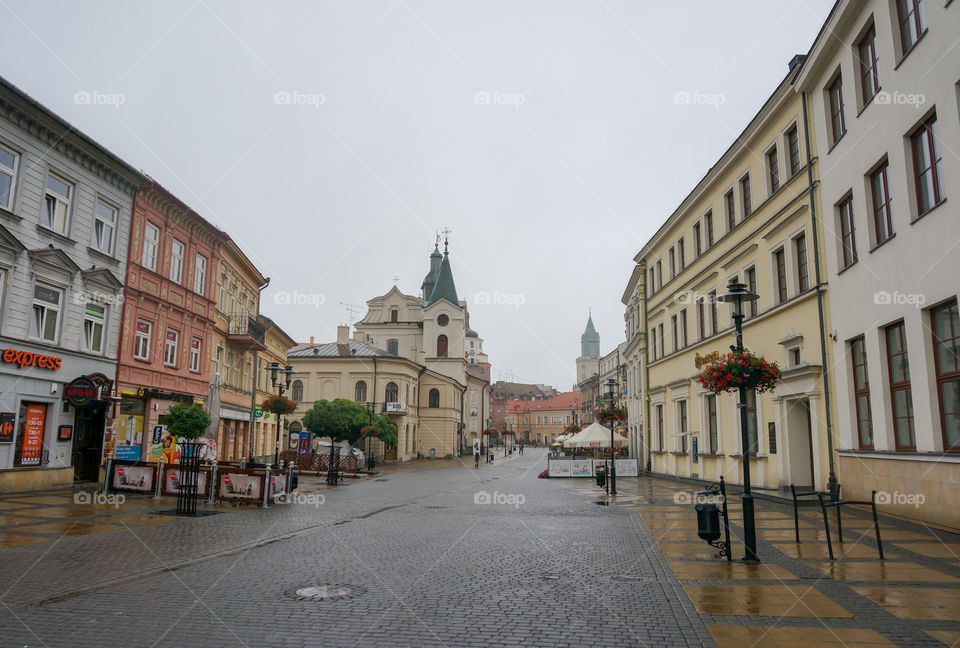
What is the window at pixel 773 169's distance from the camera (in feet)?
70.4

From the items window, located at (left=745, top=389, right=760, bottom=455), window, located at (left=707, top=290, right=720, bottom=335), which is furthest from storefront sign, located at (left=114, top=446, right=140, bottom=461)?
window, located at (left=707, top=290, right=720, bottom=335)

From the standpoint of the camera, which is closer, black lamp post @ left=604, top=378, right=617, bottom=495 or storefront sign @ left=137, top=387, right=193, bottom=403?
black lamp post @ left=604, top=378, right=617, bottom=495

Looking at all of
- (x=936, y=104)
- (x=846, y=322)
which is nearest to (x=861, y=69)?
(x=936, y=104)

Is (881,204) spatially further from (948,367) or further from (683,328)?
(683,328)

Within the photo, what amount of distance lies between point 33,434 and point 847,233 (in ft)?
74.1

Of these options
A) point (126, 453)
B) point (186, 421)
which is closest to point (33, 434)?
point (126, 453)

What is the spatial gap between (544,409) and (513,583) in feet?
512

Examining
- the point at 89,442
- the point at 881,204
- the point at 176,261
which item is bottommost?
the point at 89,442

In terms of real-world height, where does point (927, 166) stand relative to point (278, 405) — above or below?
above

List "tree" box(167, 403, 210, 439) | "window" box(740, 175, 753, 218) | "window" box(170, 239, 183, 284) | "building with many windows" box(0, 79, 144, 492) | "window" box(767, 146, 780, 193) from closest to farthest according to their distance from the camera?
"building with many windows" box(0, 79, 144, 492), "tree" box(167, 403, 210, 439), "window" box(767, 146, 780, 193), "window" box(740, 175, 753, 218), "window" box(170, 239, 183, 284)

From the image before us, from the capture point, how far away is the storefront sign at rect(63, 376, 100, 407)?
65.2 feet

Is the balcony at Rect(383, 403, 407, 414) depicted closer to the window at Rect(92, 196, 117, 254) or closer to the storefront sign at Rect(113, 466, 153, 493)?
the window at Rect(92, 196, 117, 254)

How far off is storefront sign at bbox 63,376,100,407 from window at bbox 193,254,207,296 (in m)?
9.50

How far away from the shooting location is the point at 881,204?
1502 cm
